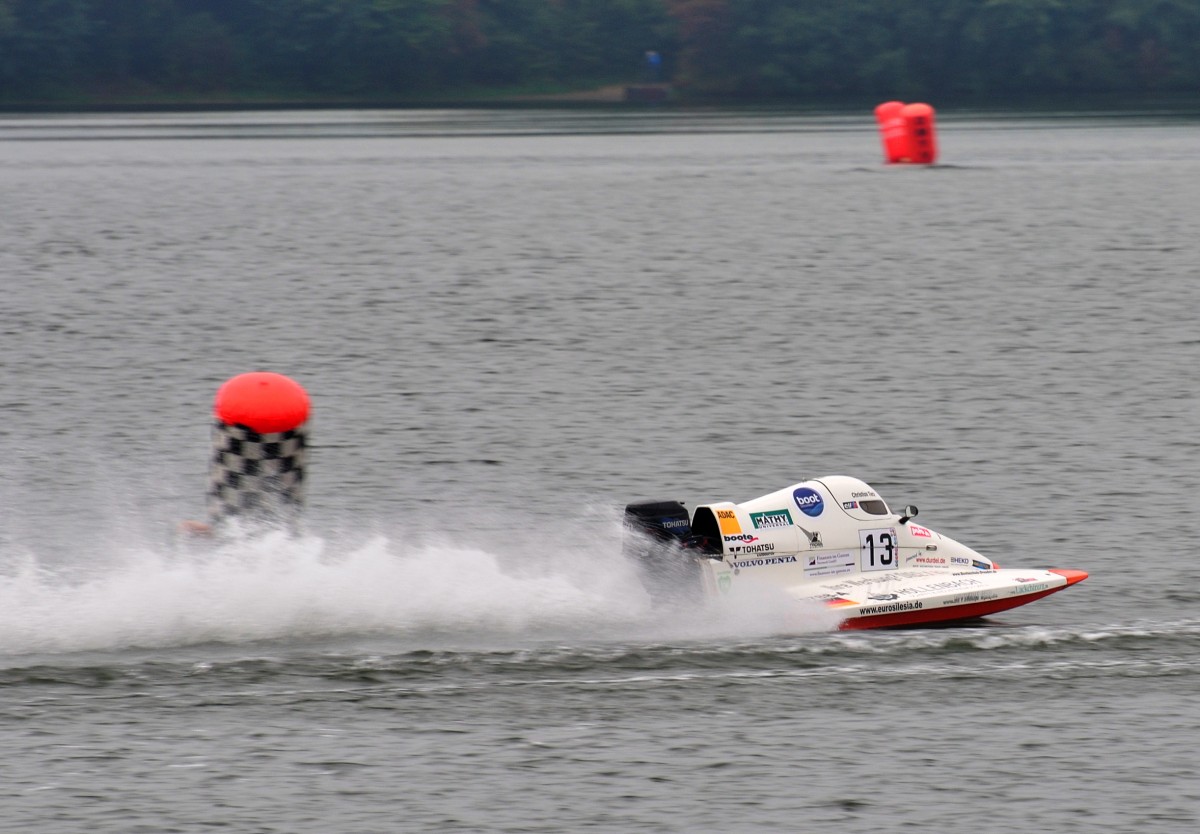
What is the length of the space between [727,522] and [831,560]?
0.78 metres

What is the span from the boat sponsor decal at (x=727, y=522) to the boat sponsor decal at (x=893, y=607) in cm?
92

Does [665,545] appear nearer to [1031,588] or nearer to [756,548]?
[756,548]

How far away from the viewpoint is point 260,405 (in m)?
11.0

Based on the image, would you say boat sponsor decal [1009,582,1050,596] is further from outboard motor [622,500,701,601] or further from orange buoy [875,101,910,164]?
orange buoy [875,101,910,164]

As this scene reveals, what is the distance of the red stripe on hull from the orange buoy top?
3.71 m

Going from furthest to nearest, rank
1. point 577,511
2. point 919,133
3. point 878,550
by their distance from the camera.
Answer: point 919,133, point 577,511, point 878,550

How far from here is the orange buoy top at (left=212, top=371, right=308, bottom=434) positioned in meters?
11.0

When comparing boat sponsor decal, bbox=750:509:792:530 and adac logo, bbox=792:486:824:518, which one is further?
adac logo, bbox=792:486:824:518

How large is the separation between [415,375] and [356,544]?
7.14m

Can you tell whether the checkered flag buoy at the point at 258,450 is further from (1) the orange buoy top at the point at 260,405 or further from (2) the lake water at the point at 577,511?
(2) the lake water at the point at 577,511

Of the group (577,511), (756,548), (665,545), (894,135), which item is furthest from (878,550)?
(894,135)

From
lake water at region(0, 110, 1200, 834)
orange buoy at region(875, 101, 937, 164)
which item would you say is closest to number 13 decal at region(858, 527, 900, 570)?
lake water at region(0, 110, 1200, 834)

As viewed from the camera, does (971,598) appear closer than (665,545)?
No

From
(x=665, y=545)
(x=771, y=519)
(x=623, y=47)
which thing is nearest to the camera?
(x=665, y=545)
